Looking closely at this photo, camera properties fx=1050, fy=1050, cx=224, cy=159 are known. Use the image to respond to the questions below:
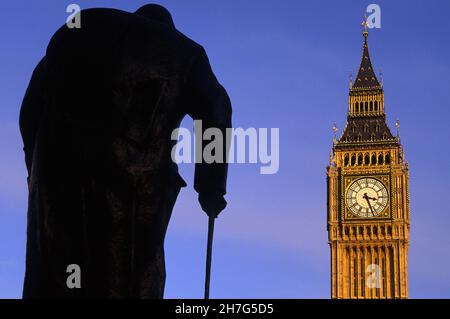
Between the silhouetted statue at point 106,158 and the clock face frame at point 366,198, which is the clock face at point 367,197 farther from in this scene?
the silhouetted statue at point 106,158

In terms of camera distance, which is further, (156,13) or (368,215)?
(368,215)

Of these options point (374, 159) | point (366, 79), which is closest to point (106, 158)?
point (374, 159)

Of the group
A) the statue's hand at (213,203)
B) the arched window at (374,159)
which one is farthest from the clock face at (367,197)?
the statue's hand at (213,203)

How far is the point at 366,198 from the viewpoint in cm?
8956

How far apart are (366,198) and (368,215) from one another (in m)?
1.46

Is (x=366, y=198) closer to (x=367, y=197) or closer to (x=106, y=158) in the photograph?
(x=367, y=197)

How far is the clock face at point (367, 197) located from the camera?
8875 cm

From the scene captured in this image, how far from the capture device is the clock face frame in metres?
88.7

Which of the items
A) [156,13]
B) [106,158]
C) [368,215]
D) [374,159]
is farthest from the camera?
[374,159]

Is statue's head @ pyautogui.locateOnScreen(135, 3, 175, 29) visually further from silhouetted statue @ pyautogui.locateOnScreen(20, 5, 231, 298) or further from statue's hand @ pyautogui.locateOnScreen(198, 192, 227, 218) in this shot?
→ statue's hand @ pyautogui.locateOnScreen(198, 192, 227, 218)

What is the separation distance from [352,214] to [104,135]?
275ft

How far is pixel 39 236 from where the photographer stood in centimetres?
641

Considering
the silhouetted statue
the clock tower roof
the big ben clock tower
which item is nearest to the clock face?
the big ben clock tower
